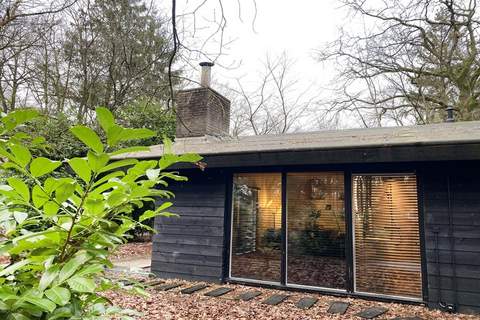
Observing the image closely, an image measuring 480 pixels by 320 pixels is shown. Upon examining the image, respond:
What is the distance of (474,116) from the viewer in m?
10.5

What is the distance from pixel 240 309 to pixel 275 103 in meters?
13.8

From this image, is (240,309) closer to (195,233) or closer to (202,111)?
(195,233)

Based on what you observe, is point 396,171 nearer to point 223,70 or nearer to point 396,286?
point 396,286

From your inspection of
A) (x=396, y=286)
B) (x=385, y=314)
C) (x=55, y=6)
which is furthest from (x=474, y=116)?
(x=55, y=6)

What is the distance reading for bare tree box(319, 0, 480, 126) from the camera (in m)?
9.59

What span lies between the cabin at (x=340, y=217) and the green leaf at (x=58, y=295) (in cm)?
459

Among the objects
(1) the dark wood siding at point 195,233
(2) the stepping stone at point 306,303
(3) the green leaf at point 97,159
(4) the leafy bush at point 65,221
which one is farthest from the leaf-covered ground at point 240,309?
(3) the green leaf at point 97,159

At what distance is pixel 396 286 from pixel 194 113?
537 centimetres

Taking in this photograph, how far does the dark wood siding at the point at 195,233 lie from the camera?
20.3 feet

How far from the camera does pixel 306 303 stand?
4770 millimetres

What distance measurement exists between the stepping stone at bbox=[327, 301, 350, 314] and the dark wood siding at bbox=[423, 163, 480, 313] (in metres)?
1.18

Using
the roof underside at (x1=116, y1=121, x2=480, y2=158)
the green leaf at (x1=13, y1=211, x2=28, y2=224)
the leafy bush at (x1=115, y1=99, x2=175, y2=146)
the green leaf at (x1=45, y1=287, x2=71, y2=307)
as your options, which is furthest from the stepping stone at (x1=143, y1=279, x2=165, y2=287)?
the green leaf at (x1=45, y1=287, x2=71, y2=307)

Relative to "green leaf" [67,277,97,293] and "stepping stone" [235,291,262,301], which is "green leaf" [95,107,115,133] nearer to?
"green leaf" [67,277,97,293]

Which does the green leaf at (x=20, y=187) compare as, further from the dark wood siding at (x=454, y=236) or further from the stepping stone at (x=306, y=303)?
the dark wood siding at (x=454, y=236)
